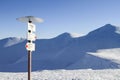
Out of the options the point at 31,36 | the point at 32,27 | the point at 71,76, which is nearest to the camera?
Result: the point at 31,36

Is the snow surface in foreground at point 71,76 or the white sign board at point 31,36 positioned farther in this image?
the snow surface in foreground at point 71,76

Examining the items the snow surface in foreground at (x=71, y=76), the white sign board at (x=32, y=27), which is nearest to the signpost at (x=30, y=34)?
the white sign board at (x=32, y=27)

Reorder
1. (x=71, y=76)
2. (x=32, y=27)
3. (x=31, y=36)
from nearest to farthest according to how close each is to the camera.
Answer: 1. (x=31, y=36)
2. (x=32, y=27)
3. (x=71, y=76)

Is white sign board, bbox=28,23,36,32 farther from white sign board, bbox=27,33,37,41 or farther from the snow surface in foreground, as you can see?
the snow surface in foreground

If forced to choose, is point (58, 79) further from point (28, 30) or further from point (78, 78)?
point (28, 30)

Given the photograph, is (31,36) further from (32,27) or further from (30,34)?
(32,27)

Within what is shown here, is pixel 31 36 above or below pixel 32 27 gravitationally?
below

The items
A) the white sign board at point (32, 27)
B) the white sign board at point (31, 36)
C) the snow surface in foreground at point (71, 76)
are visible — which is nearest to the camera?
the white sign board at point (31, 36)

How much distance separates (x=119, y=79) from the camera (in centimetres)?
2609

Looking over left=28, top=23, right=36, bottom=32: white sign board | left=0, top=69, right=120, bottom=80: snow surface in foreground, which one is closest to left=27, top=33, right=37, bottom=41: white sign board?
left=28, top=23, right=36, bottom=32: white sign board

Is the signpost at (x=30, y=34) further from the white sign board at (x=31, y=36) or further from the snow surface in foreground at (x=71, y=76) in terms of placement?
the snow surface in foreground at (x=71, y=76)

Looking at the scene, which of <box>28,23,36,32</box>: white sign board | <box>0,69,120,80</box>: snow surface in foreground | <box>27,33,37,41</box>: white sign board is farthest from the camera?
<box>0,69,120,80</box>: snow surface in foreground

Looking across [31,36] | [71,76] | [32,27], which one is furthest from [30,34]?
[71,76]

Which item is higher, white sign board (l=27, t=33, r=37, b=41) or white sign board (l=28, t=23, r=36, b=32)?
white sign board (l=28, t=23, r=36, b=32)
